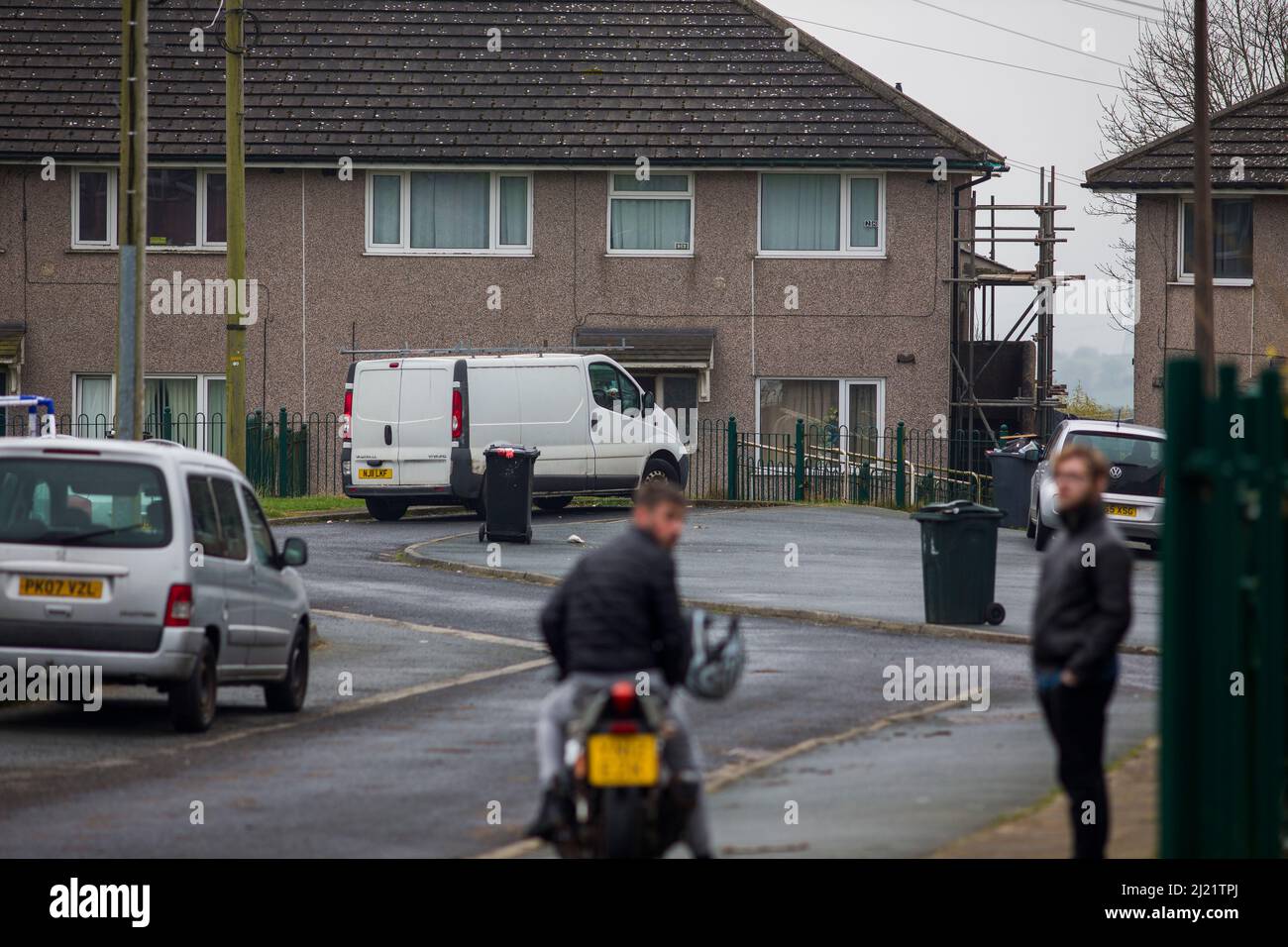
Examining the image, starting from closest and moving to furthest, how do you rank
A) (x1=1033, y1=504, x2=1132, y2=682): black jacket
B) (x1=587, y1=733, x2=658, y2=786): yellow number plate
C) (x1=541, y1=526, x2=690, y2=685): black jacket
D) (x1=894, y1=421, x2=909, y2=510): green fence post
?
(x1=587, y1=733, x2=658, y2=786): yellow number plate, (x1=541, y1=526, x2=690, y2=685): black jacket, (x1=1033, y1=504, x2=1132, y2=682): black jacket, (x1=894, y1=421, x2=909, y2=510): green fence post

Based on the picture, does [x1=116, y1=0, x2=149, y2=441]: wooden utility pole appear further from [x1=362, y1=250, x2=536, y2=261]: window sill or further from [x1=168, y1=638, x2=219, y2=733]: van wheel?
[x1=362, y1=250, x2=536, y2=261]: window sill

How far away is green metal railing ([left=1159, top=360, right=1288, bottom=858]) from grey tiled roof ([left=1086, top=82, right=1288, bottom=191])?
1104 inches

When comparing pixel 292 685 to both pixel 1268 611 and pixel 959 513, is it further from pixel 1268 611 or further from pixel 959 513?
pixel 1268 611

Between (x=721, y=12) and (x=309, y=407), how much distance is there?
993 centimetres

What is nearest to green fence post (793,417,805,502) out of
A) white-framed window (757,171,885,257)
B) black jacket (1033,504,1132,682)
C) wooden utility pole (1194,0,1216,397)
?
white-framed window (757,171,885,257)

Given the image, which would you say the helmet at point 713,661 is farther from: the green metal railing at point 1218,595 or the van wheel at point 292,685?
the van wheel at point 292,685

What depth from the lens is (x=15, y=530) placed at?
12.9m

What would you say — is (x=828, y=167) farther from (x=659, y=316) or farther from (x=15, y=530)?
(x=15, y=530)

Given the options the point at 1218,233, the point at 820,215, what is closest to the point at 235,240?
the point at 820,215

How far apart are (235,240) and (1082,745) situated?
13.9m

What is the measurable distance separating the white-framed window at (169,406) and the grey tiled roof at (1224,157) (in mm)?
14895

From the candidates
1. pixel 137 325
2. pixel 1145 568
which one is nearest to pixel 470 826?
pixel 137 325

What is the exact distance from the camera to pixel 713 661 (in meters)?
8.31

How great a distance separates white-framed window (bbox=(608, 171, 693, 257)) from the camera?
3516 cm
